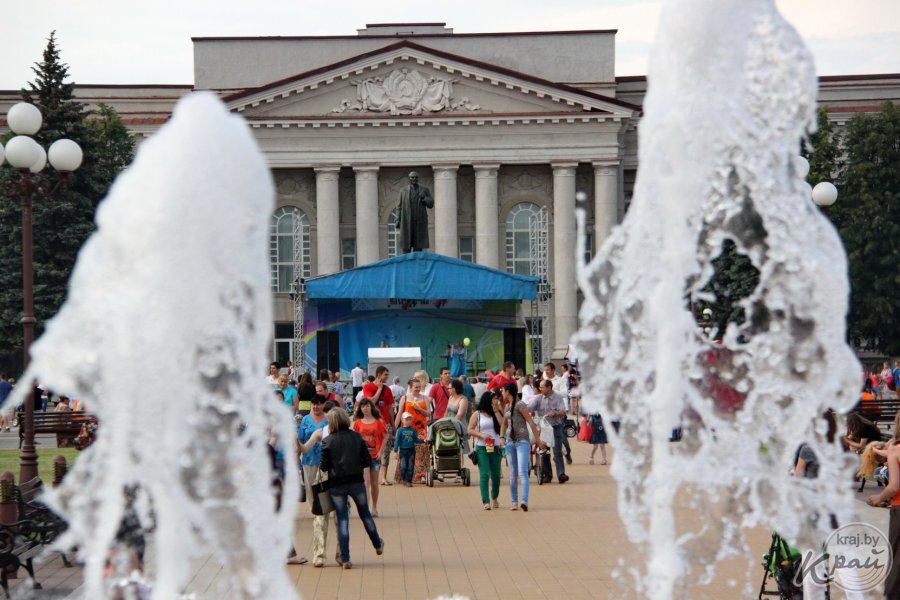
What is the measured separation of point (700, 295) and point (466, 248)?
172 feet

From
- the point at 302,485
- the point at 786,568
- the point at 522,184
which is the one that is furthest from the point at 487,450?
the point at 522,184

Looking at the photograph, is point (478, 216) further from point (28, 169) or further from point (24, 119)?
point (28, 169)

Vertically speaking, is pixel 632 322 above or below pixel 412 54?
below

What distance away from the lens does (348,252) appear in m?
60.0

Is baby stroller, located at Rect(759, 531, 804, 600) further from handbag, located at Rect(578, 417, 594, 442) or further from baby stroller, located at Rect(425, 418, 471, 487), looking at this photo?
handbag, located at Rect(578, 417, 594, 442)

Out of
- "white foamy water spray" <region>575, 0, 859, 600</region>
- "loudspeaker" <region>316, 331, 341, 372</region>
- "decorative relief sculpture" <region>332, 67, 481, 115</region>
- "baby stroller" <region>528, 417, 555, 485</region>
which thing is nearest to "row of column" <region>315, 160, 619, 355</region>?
"decorative relief sculpture" <region>332, 67, 481, 115</region>

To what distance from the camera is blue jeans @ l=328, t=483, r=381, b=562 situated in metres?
12.9

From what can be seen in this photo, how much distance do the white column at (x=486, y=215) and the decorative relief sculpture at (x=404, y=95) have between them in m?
2.74

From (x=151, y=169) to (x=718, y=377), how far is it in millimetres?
3547

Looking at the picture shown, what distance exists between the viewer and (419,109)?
5850 cm

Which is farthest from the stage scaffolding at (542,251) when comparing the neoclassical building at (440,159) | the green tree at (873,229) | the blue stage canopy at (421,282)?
the blue stage canopy at (421,282)

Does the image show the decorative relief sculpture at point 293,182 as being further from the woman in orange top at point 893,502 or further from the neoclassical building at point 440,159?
the woman in orange top at point 893,502

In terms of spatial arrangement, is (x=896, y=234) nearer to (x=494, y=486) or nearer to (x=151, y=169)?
(x=494, y=486)

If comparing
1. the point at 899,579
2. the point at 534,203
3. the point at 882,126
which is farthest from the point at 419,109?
the point at 899,579
